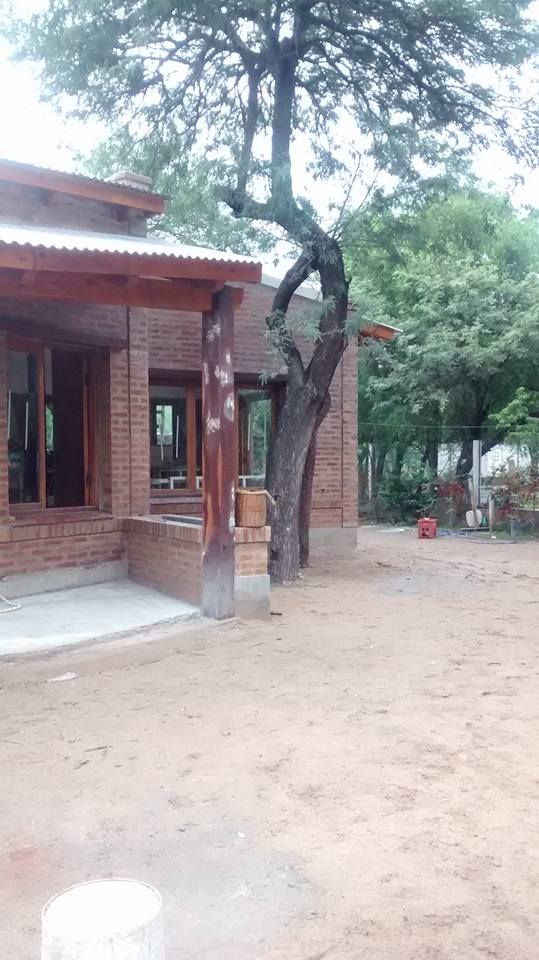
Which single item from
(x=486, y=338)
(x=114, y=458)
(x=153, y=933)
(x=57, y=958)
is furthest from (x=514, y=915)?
(x=486, y=338)

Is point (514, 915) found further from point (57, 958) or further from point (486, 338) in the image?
point (486, 338)

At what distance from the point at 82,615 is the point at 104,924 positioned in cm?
605

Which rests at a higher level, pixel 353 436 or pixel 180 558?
pixel 353 436

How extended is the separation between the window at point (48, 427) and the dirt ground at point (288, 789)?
287cm

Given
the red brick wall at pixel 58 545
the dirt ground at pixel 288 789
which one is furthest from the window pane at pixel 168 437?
the dirt ground at pixel 288 789

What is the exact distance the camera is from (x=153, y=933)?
2.00 metres

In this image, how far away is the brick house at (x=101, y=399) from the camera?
23.5ft

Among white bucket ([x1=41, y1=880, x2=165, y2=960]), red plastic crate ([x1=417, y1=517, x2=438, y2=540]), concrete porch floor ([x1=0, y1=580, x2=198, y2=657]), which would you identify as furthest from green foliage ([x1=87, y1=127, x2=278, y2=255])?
white bucket ([x1=41, y1=880, x2=165, y2=960])

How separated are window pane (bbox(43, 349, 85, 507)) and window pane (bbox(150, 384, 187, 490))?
2.32 m

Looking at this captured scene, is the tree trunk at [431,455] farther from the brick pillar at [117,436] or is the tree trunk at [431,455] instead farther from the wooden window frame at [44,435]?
the wooden window frame at [44,435]

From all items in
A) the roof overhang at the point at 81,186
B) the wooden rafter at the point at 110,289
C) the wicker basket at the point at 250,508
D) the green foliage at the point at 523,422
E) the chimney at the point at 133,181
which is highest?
the chimney at the point at 133,181

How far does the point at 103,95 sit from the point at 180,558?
714 centimetres

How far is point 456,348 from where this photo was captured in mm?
18750

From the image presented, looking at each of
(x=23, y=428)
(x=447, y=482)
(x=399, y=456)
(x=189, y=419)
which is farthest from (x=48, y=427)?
(x=399, y=456)
